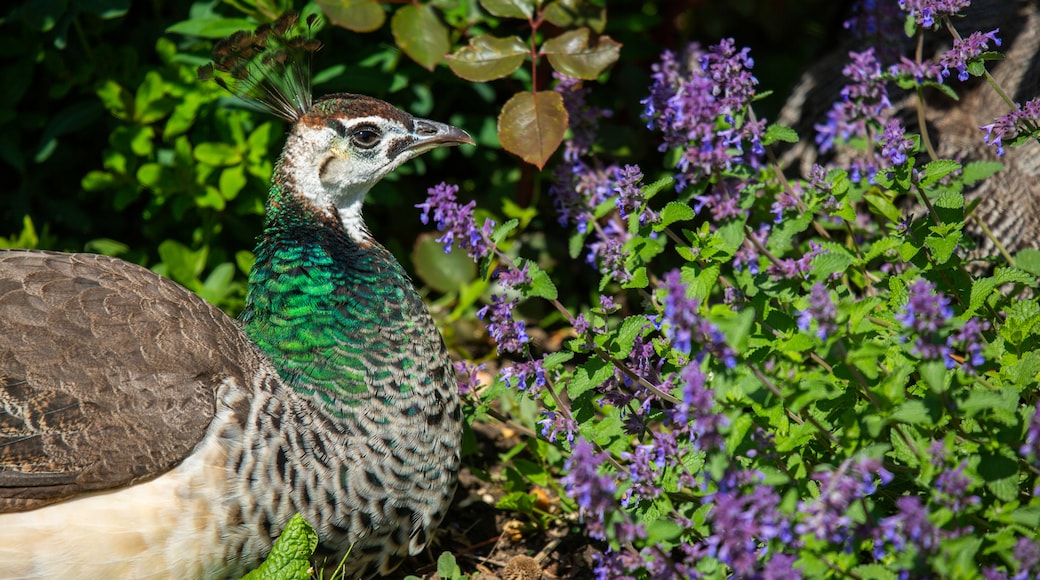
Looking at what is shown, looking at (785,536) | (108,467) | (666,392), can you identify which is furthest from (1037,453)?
(108,467)

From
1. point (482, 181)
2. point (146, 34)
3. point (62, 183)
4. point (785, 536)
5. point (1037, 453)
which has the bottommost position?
point (62, 183)

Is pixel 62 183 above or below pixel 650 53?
below

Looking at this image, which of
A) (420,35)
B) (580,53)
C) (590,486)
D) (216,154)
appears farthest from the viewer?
(216,154)

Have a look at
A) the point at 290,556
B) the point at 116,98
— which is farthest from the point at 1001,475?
the point at 116,98

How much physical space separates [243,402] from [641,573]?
1046 mm

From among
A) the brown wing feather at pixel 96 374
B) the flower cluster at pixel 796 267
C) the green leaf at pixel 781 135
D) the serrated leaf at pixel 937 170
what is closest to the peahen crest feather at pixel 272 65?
the brown wing feather at pixel 96 374

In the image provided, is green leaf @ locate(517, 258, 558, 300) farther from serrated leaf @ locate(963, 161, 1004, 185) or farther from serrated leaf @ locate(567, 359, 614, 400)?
serrated leaf @ locate(963, 161, 1004, 185)

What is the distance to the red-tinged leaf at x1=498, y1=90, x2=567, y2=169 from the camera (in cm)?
304

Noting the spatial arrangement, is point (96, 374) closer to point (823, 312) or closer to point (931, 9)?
point (823, 312)

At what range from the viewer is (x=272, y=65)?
3.06 m

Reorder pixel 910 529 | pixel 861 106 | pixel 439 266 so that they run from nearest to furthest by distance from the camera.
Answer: pixel 910 529 → pixel 861 106 → pixel 439 266

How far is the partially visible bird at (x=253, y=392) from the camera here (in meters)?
2.41

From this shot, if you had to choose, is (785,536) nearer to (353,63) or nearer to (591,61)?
(591,61)

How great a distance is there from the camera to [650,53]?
4031 millimetres
